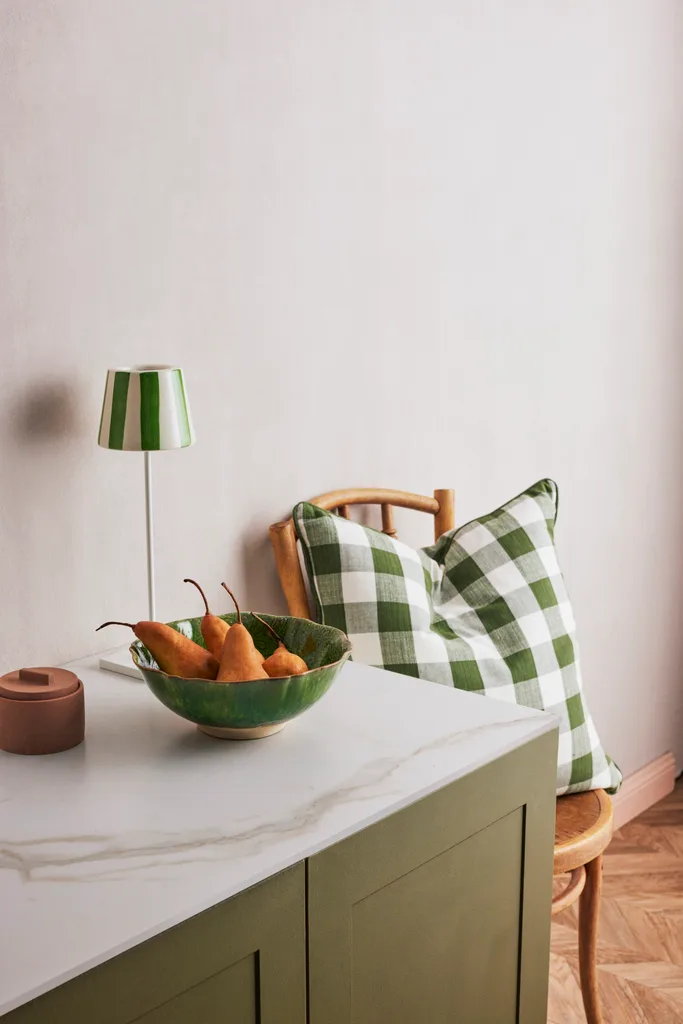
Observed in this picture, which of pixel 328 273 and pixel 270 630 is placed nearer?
pixel 270 630

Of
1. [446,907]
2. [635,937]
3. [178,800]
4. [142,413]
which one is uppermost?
[142,413]

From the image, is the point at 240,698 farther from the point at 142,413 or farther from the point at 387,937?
the point at 142,413

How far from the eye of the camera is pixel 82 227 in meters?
1.42

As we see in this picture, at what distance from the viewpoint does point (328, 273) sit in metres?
1.78

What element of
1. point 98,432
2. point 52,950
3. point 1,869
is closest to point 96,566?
point 98,432

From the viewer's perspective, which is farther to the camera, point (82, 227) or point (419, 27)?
point (419, 27)

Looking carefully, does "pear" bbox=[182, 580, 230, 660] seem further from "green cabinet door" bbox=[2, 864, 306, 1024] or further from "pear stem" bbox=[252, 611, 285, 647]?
"green cabinet door" bbox=[2, 864, 306, 1024]

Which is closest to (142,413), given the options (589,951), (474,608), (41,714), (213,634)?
(213,634)

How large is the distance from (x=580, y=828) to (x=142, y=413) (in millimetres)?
918

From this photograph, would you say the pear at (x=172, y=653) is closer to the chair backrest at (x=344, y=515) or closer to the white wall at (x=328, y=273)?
the white wall at (x=328, y=273)

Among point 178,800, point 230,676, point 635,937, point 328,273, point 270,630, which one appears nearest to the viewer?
point 178,800

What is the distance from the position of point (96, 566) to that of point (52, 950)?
75 centimetres

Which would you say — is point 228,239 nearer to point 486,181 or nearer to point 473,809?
point 486,181

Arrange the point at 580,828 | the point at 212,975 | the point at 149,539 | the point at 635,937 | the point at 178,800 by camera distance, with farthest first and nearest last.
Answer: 1. the point at 635,937
2. the point at 580,828
3. the point at 149,539
4. the point at 178,800
5. the point at 212,975
